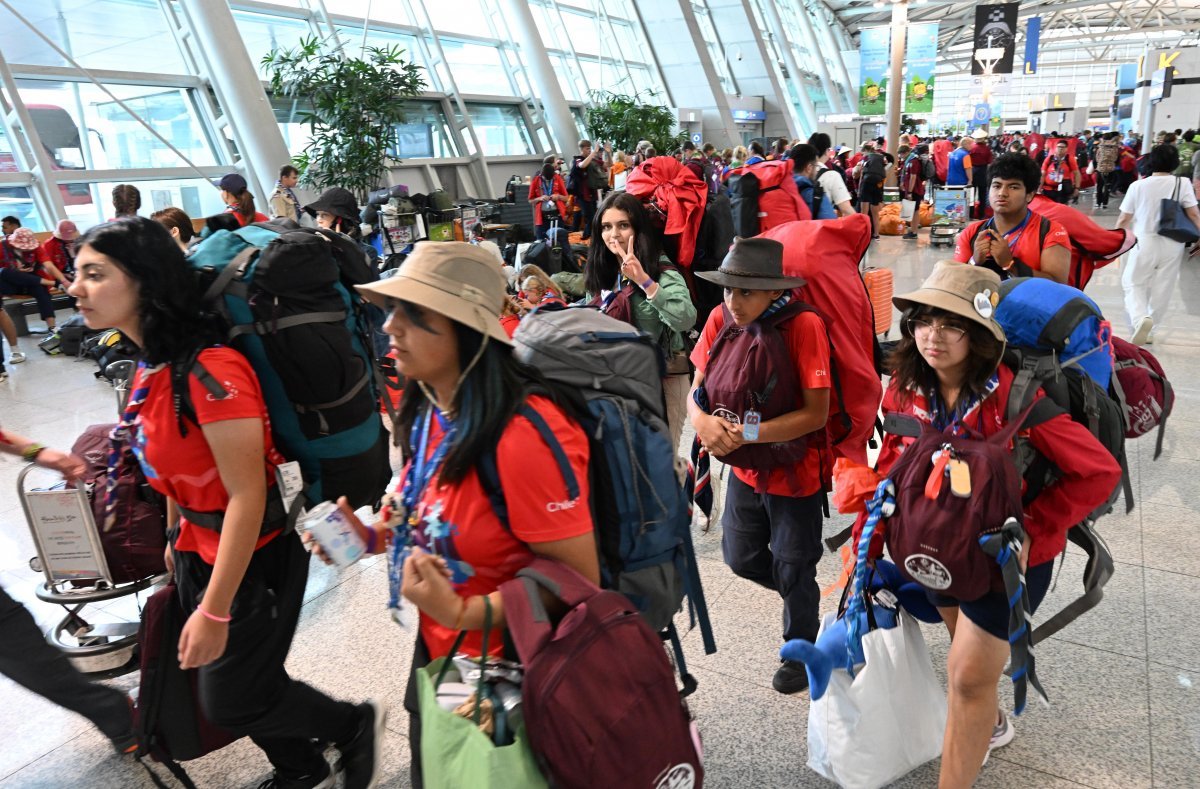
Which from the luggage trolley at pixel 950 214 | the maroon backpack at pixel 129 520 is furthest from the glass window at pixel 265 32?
the maroon backpack at pixel 129 520

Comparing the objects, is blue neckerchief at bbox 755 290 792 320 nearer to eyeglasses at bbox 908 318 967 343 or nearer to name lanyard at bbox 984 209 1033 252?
eyeglasses at bbox 908 318 967 343

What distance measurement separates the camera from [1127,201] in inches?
267

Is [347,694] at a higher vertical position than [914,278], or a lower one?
higher

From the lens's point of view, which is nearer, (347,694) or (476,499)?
(476,499)

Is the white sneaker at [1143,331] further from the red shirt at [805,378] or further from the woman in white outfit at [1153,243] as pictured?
the red shirt at [805,378]

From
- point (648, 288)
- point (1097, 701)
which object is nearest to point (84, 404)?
point (648, 288)

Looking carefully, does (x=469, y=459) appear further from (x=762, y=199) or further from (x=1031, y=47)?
(x=1031, y=47)

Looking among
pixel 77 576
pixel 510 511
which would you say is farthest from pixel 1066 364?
pixel 77 576

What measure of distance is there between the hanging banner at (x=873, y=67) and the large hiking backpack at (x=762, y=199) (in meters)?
19.3

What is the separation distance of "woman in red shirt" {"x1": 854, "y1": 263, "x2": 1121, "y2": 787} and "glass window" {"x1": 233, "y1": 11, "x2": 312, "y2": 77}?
13.7 meters

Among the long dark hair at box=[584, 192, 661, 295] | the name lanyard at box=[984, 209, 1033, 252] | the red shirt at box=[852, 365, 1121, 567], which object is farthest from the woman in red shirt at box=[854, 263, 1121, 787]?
the name lanyard at box=[984, 209, 1033, 252]

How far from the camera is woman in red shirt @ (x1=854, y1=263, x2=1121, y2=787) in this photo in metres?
1.81

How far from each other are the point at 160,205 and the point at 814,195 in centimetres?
952

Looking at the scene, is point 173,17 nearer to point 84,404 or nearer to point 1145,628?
point 84,404
